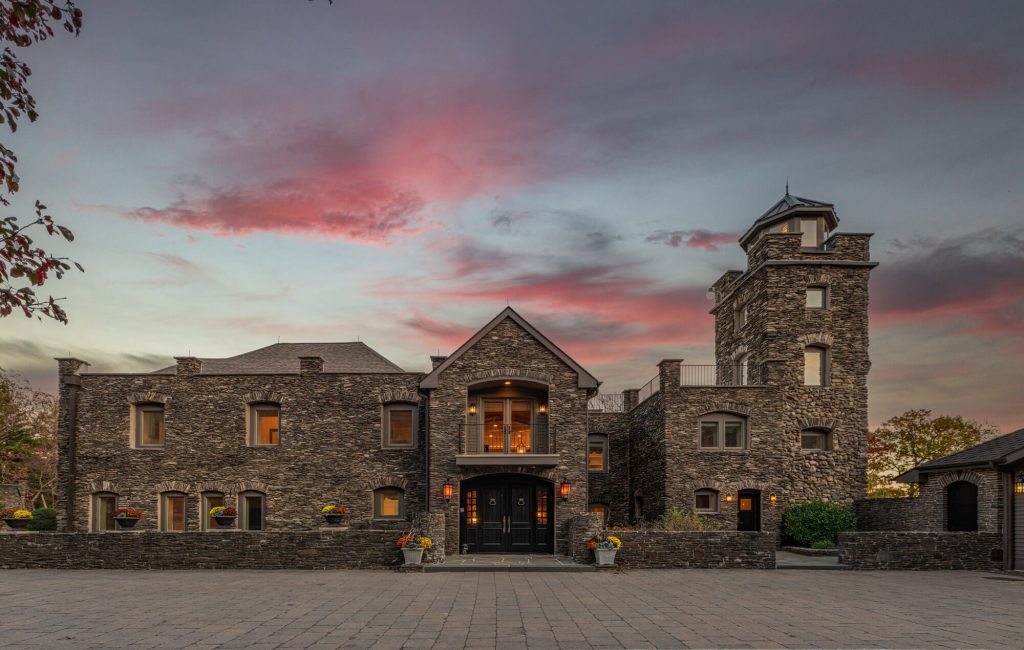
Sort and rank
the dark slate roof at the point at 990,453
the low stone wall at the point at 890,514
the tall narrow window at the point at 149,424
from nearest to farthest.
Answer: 1. the dark slate roof at the point at 990,453
2. the low stone wall at the point at 890,514
3. the tall narrow window at the point at 149,424

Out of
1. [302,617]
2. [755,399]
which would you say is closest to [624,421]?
[755,399]

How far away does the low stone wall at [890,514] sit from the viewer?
2350 cm

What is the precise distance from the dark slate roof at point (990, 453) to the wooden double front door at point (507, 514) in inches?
491

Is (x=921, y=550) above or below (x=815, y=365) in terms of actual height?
below

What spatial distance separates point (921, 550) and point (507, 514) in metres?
11.4

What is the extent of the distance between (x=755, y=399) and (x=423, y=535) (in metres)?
13.1

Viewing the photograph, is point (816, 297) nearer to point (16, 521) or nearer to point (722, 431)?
point (722, 431)

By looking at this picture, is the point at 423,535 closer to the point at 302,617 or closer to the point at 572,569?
the point at 572,569

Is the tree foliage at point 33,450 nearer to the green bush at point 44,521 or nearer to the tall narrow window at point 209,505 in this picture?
the green bush at point 44,521

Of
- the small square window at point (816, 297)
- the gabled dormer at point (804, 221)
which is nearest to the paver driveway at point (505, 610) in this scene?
the small square window at point (816, 297)

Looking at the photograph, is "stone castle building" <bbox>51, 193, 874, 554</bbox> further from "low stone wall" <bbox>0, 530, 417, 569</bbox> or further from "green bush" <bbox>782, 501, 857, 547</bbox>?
"low stone wall" <bbox>0, 530, 417, 569</bbox>

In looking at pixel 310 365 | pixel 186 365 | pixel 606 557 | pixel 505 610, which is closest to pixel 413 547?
pixel 606 557

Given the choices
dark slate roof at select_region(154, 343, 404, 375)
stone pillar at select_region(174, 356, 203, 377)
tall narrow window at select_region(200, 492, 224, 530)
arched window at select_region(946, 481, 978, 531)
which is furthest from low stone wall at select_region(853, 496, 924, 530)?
stone pillar at select_region(174, 356, 203, 377)

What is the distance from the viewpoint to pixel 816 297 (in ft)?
90.2
